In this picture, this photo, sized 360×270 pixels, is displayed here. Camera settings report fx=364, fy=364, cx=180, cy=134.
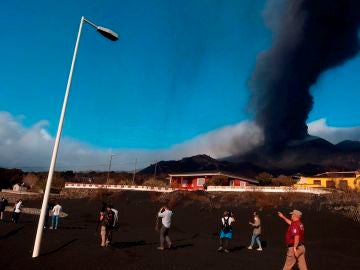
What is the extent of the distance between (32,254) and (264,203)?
28284 millimetres

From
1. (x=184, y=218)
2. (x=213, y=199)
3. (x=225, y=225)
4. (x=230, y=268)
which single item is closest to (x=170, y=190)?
(x=213, y=199)

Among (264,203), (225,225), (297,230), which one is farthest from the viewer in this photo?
(264,203)

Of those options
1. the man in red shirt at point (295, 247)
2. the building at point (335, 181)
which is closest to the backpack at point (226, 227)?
the man in red shirt at point (295, 247)

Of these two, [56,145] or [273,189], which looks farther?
[273,189]

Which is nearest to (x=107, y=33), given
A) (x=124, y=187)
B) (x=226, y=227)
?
(x=226, y=227)

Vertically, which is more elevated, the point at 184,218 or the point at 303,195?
the point at 303,195

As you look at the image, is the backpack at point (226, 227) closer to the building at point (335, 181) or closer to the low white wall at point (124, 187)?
the low white wall at point (124, 187)

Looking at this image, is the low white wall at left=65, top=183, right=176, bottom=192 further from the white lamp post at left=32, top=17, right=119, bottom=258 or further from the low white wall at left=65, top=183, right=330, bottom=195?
the white lamp post at left=32, top=17, right=119, bottom=258

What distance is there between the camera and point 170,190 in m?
50.5

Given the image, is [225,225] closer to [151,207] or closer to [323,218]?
[323,218]

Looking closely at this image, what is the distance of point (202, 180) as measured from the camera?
60844mm

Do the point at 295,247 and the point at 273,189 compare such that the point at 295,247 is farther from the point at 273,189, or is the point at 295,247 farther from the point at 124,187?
the point at 124,187

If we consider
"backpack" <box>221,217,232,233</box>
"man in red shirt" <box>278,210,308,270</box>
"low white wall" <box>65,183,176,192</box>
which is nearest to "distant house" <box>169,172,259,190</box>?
"low white wall" <box>65,183,176,192</box>

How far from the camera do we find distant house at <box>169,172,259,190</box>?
58969mm
